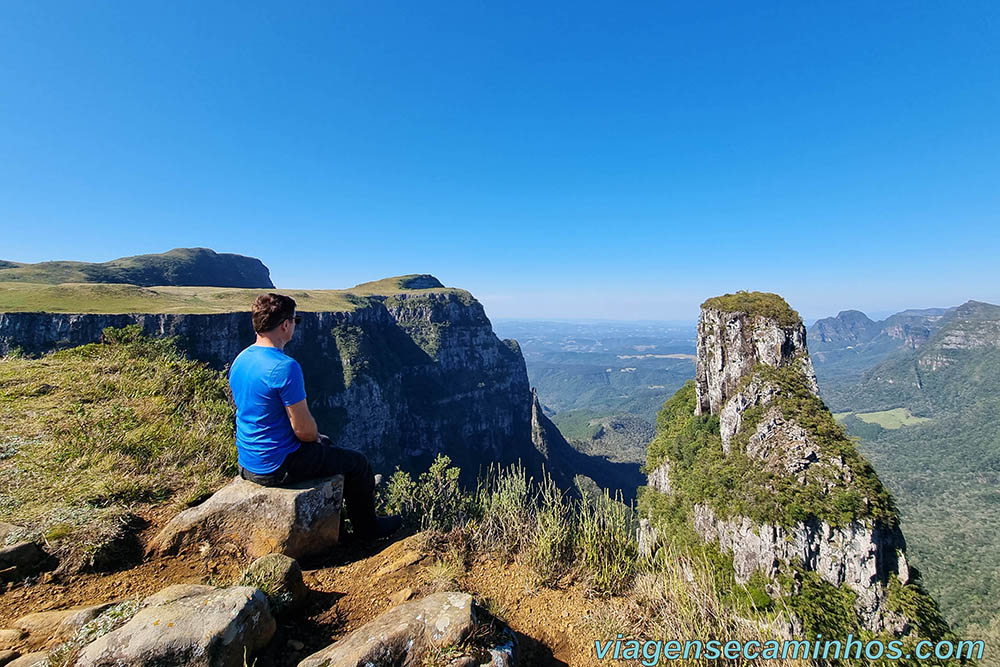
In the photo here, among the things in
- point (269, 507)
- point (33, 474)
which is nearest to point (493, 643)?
point (269, 507)

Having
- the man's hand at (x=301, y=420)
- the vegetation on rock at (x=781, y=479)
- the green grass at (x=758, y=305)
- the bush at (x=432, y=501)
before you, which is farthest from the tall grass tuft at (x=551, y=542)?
the green grass at (x=758, y=305)

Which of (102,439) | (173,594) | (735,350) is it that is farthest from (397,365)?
(173,594)

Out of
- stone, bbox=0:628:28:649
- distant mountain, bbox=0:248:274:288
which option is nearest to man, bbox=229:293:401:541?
stone, bbox=0:628:28:649

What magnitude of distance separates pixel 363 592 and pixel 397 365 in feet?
438

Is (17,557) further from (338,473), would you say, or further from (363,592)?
(363,592)

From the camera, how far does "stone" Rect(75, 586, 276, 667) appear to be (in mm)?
2537

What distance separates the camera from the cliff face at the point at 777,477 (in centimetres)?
4203

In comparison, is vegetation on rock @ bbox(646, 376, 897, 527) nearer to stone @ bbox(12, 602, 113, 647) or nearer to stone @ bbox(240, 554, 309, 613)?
stone @ bbox(240, 554, 309, 613)

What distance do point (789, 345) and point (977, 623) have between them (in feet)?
183

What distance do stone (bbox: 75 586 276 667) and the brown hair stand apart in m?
2.80

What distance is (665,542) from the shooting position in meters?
5.07

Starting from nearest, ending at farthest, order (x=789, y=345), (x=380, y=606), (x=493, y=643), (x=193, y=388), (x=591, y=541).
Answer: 1. (x=493, y=643)
2. (x=380, y=606)
3. (x=591, y=541)
4. (x=193, y=388)
5. (x=789, y=345)

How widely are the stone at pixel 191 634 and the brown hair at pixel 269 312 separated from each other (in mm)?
2796

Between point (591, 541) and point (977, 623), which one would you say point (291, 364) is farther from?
point (977, 623)
